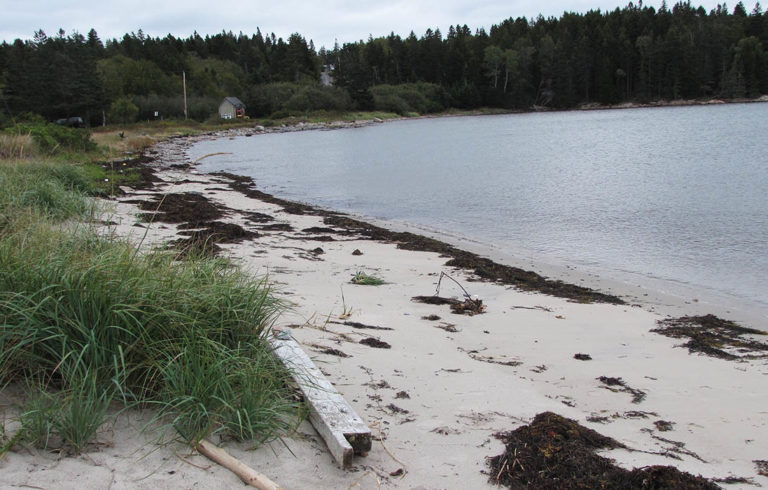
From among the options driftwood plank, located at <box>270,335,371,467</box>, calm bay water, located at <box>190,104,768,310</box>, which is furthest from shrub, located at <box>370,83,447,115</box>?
driftwood plank, located at <box>270,335,371,467</box>

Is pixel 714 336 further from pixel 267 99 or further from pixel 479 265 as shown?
pixel 267 99

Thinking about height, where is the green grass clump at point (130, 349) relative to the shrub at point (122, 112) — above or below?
below

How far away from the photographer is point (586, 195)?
58.4 ft

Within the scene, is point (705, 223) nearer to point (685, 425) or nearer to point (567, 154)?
point (685, 425)

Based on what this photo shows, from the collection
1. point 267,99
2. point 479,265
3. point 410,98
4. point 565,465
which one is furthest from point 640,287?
point 410,98

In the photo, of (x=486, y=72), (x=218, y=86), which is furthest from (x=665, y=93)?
(x=218, y=86)

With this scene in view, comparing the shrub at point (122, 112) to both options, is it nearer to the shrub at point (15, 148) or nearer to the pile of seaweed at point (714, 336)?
the shrub at point (15, 148)

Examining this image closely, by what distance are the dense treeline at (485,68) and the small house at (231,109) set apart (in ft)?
4.82

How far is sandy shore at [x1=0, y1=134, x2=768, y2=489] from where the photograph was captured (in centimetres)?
257

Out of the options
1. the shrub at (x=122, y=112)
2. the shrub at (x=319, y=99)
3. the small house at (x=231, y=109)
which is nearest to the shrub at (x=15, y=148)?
the shrub at (x=122, y=112)

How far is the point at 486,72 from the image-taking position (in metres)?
119

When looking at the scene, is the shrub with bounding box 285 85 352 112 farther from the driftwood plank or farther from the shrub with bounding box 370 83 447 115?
the driftwood plank

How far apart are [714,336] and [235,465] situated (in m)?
5.16

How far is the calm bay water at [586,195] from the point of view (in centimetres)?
1044
